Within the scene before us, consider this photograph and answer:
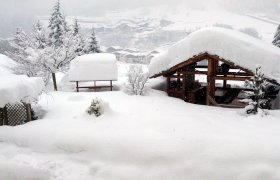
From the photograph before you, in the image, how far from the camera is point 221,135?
463 inches

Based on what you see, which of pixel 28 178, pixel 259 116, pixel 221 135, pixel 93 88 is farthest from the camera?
pixel 93 88

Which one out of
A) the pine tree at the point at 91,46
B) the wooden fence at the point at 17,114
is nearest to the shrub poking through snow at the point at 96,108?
the wooden fence at the point at 17,114

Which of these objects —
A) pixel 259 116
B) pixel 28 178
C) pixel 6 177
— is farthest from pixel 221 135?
pixel 6 177

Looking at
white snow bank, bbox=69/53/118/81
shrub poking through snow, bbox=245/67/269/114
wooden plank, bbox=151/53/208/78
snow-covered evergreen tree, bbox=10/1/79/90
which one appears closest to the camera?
shrub poking through snow, bbox=245/67/269/114

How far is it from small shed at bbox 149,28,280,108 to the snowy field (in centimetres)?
359

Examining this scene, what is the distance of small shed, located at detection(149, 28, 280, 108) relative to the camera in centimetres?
1711

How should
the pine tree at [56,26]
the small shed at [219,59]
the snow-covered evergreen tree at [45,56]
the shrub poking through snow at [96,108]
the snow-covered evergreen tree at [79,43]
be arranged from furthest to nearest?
the pine tree at [56,26], the snow-covered evergreen tree at [79,43], the snow-covered evergreen tree at [45,56], the small shed at [219,59], the shrub poking through snow at [96,108]

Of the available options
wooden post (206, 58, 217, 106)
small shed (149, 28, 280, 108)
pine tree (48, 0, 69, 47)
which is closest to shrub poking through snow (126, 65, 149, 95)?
small shed (149, 28, 280, 108)

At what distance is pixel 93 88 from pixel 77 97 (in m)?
8.75

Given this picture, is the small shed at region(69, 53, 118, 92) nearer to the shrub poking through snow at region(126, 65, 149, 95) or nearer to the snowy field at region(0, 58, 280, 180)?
the shrub poking through snow at region(126, 65, 149, 95)

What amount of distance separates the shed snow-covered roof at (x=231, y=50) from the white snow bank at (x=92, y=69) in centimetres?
792

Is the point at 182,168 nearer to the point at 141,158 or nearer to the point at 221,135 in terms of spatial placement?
the point at 141,158

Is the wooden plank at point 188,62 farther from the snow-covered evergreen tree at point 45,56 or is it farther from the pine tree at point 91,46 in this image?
the pine tree at point 91,46

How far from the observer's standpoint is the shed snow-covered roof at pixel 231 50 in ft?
55.5
